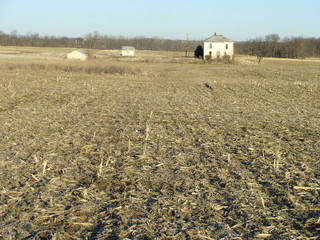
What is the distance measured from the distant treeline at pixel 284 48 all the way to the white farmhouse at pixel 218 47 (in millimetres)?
37086

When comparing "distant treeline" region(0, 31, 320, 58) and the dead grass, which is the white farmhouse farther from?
the dead grass

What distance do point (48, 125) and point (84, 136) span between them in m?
2.06

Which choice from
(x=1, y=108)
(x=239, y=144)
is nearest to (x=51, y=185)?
(x=239, y=144)

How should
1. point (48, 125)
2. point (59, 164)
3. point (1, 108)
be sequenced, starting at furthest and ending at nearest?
point (1, 108) → point (48, 125) → point (59, 164)

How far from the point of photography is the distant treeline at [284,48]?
108m

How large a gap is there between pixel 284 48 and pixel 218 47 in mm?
41971

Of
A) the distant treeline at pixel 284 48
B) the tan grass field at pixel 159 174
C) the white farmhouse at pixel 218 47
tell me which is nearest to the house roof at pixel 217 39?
the white farmhouse at pixel 218 47

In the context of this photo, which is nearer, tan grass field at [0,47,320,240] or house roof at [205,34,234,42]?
tan grass field at [0,47,320,240]

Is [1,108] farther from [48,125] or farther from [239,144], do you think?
[239,144]

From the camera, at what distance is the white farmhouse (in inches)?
3152

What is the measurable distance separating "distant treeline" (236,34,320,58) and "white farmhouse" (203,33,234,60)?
37.1m

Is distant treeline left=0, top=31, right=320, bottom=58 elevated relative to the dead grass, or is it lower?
elevated

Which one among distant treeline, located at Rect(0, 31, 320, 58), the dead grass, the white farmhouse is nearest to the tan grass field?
the dead grass

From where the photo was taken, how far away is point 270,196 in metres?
5.70
